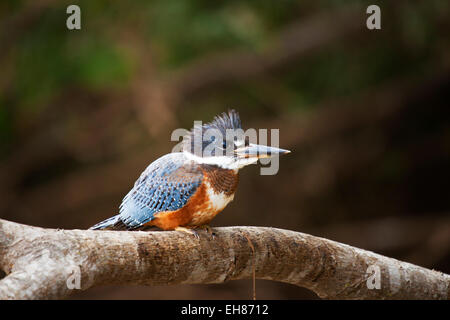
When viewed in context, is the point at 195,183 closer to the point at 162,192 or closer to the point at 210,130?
the point at 162,192

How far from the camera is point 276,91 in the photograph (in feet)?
22.5

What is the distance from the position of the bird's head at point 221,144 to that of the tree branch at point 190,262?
1.10ft

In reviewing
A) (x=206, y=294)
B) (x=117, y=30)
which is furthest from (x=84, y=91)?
(x=206, y=294)

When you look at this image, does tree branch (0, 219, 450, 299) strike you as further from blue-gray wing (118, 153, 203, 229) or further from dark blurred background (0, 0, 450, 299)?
dark blurred background (0, 0, 450, 299)

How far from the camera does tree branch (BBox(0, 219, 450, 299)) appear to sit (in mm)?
2160

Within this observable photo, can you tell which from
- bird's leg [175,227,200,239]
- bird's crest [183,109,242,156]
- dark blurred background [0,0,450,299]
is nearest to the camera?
bird's leg [175,227,200,239]

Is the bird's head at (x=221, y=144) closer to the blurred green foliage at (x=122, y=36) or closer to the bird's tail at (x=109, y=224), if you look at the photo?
the bird's tail at (x=109, y=224)

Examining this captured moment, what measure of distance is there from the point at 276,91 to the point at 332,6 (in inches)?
44.7

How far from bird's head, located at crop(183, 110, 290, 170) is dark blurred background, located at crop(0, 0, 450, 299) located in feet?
9.48

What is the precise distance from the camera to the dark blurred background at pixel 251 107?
5805 mm

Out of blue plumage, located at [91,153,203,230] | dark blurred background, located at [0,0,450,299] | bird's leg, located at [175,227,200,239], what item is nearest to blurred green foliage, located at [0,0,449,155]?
dark blurred background, located at [0,0,450,299]

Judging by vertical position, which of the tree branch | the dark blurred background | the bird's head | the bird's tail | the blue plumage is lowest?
the tree branch

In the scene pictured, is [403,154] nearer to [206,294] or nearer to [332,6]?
[332,6]

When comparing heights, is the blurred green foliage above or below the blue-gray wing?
above
